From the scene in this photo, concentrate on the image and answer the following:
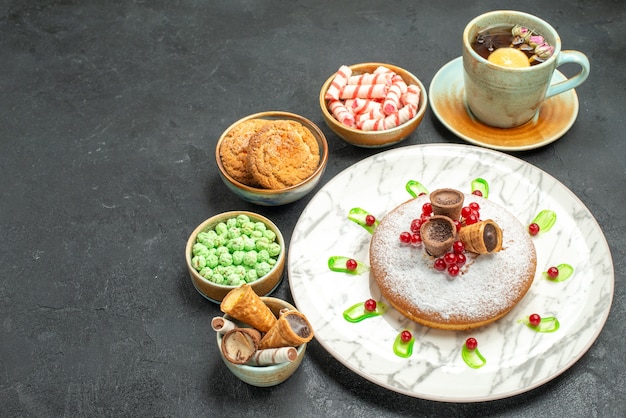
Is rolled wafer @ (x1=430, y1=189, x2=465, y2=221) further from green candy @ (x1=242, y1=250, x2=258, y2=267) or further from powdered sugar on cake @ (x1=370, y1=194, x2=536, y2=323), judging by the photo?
green candy @ (x1=242, y1=250, x2=258, y2=267)

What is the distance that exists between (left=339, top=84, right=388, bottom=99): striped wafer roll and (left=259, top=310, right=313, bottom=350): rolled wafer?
0.93 metres

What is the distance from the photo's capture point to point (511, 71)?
7.07ft

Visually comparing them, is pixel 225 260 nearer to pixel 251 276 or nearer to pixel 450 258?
pixel 251 276

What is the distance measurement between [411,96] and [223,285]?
945 millimetres

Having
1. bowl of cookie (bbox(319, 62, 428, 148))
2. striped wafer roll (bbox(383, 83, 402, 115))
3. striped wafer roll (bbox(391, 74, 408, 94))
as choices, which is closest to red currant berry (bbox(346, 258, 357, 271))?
bowl of cookie (bbox(319, 62, 428, 148))

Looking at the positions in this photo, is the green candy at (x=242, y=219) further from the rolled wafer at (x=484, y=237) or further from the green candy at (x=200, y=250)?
the rolled wafer at (x=484, y=237)

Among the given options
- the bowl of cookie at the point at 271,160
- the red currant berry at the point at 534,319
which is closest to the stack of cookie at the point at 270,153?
the bowl of cookie at the point at 271,160

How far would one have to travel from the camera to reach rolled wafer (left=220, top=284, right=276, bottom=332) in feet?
5.52

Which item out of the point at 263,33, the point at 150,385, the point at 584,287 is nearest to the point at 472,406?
the point at 584,287

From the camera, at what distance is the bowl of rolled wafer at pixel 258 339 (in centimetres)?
167

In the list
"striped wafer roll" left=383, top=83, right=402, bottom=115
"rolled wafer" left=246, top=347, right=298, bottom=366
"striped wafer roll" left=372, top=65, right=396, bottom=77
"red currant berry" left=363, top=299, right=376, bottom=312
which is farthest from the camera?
"striped wafer roll" left=372, top=65, right=396, bottom=77

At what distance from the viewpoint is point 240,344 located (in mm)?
1714

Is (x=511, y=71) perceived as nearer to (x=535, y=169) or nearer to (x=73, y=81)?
(x=535, y=169)

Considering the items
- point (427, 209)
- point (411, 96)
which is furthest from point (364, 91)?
point (427, 209)
